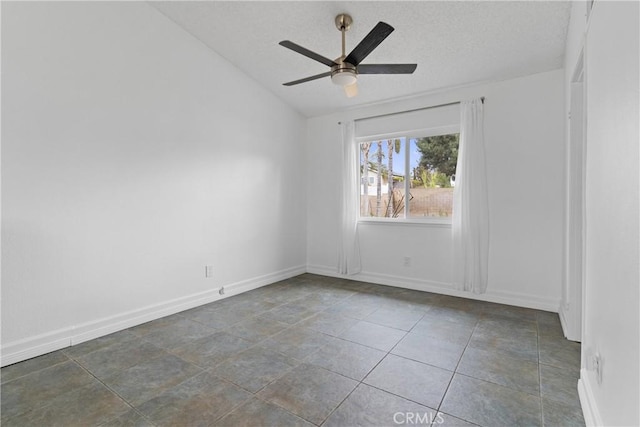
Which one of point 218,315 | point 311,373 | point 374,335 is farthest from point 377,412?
point 218,315

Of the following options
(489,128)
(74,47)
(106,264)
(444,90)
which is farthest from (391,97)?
(106,264)

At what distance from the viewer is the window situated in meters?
3.94

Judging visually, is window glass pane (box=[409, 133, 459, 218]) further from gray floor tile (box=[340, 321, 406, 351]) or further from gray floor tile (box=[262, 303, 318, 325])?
gray floor tile (box=[262, 303, 318, 325])

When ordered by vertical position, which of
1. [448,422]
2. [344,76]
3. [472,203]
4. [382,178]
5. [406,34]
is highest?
[406,34]

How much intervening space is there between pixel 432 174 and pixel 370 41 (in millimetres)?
2332

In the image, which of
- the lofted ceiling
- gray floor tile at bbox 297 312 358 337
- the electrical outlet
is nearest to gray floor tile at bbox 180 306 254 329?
the electrical outlet

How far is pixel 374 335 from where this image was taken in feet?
8.65

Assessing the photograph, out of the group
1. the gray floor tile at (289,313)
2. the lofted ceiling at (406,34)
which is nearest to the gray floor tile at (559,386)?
the gray floor tile at (289,313)

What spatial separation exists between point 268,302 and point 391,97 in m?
3.05

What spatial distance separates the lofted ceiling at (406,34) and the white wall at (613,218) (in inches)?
44.4

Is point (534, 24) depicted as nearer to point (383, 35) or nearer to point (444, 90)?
point (444, 90)

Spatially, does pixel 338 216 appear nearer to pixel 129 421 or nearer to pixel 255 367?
pixel 255 367

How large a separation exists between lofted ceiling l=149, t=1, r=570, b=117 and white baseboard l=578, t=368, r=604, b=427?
2.74 metres

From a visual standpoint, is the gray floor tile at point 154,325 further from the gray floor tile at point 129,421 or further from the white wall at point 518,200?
the white wall at point 518,200
